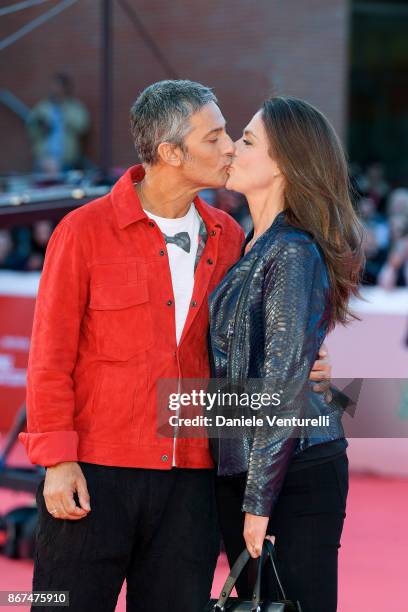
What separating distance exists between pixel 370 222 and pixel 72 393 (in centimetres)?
737

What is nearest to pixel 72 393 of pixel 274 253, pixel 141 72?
pixel 274 253

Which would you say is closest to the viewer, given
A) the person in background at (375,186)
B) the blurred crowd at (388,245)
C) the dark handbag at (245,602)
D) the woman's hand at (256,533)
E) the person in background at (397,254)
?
the dark handbag at (245,602)

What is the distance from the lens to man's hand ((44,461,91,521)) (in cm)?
294

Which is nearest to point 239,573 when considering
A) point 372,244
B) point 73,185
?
point 73,185

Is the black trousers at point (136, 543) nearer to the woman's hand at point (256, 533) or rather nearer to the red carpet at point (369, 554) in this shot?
the woman's hand at point (256, 533)

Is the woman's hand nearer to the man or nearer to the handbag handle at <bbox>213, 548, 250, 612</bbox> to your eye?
the handbag handle at <bbox>213, 548, 250, 612</bbox>

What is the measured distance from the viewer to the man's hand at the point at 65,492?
2.94 m

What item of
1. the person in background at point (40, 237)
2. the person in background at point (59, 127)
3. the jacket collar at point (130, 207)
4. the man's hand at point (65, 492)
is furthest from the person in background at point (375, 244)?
the man's hand at point (65, 492)

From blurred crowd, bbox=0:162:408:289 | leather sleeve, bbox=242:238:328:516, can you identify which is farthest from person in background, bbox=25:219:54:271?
leather sleeve, bbox=242:238:328:516

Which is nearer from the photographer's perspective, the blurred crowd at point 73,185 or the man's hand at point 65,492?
the man's hand at point 65,492

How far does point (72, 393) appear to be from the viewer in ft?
9.86

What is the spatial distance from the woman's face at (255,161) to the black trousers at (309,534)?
787mm

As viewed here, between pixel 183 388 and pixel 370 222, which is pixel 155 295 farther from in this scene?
pixel 370 222

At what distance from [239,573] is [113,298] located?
0.85 metres
